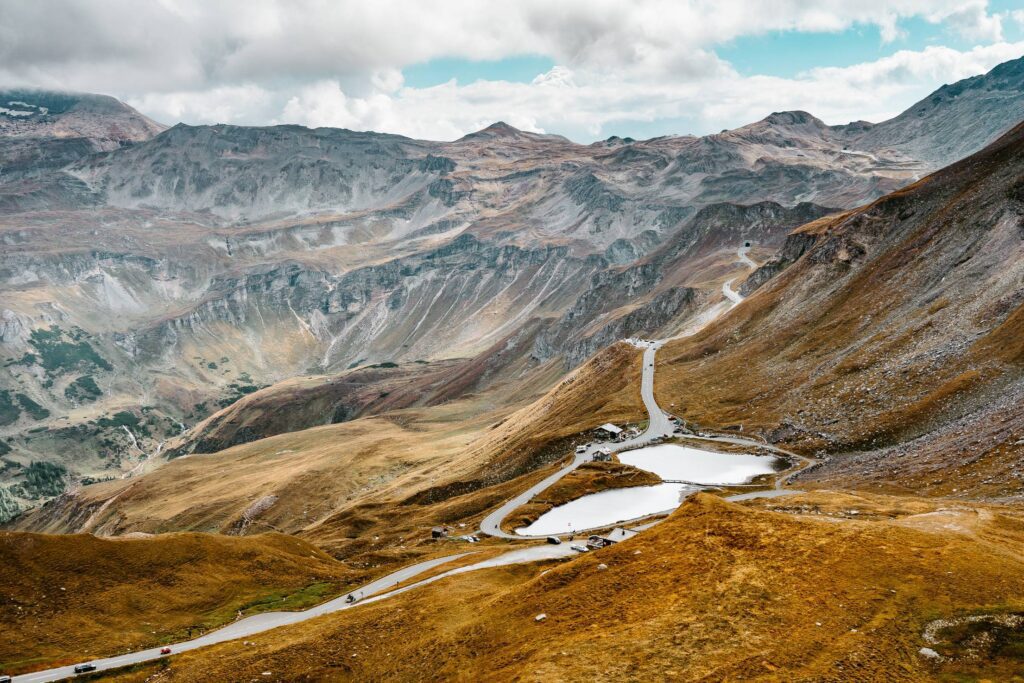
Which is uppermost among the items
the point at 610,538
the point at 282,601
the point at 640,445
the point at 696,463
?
the point at 610,538

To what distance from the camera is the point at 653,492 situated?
9050 centimetres

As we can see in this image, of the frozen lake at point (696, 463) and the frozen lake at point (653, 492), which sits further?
the frozen lake at point (696, 463)

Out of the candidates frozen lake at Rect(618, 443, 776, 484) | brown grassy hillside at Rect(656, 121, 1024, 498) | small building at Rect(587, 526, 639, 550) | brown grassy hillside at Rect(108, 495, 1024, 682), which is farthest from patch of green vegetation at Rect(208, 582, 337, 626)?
brown grassy hillside at Rect(656, 121, 1024, 498)

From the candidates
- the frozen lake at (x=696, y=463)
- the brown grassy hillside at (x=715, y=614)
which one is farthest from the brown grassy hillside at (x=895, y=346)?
the brown grassy hillside at (x=715, y=614)

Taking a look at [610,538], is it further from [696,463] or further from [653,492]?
[696,463]

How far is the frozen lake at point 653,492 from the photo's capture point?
84812mm

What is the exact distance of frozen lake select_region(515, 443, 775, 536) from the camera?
84.8m

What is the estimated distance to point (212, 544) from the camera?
79062 millimetres

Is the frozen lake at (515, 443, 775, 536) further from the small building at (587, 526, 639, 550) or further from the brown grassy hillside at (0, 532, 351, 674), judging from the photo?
the brown grassy hillside at (0, 532, 351, 674)

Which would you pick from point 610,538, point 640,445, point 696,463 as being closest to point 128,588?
point 610,538

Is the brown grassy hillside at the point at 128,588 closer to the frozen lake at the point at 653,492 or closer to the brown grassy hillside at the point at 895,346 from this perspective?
the frozen lake at the point at 653,492

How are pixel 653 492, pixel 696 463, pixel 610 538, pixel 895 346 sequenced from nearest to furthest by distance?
1. pixel 610 538
2. pixel 653 492
3. pixel 696 463
4. pixel 895 346

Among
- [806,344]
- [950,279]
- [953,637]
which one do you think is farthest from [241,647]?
[950,279]

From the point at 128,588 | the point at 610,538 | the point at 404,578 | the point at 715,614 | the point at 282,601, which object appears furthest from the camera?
the point at 404,578
